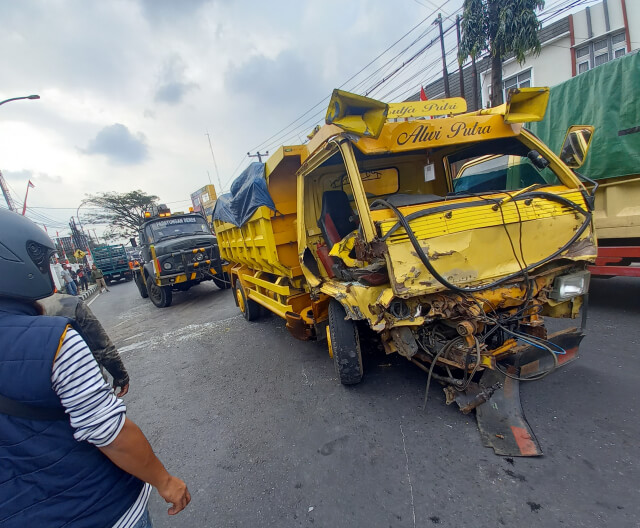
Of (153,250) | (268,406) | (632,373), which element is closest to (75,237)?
(153,250)

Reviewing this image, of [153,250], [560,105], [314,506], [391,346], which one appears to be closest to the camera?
[314,506]

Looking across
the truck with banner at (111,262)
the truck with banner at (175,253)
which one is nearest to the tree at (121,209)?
Answer: the truck with banner at (111,262)

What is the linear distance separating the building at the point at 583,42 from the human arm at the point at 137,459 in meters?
13.6

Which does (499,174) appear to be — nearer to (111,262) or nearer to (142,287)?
(142,287)

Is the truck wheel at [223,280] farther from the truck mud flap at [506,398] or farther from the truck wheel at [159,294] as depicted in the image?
the truck mud flap at [506,398]

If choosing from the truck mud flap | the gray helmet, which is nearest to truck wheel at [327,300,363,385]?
the truck mud flap

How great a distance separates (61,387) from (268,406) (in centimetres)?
253

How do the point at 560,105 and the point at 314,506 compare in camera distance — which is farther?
the point at 560,105

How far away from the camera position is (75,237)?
109ft

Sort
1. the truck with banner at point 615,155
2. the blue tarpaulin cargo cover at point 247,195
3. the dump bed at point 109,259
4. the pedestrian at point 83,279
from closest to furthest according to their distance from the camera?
1. the truck with banner at point 615,155
2. the blue tarpaulin cargo cover at point 247,195
3. the pedestrian at point 83,279
4. the dump bed at point 109,259

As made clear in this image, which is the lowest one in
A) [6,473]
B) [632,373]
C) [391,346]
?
[632,373]

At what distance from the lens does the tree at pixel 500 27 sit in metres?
7.99

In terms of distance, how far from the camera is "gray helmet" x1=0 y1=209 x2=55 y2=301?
1.03 m

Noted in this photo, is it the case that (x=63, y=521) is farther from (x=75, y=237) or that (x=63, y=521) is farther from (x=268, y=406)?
(x=75, y=237)
